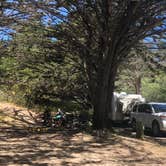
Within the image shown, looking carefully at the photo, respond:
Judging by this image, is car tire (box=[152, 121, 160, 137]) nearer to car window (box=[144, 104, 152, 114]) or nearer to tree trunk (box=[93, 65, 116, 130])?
car window (box=[144, 104, 152, 114])

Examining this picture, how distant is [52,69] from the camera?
27359 millimetres

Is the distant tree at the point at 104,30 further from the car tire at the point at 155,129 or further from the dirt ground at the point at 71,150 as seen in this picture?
the car tire at the point at 155,129

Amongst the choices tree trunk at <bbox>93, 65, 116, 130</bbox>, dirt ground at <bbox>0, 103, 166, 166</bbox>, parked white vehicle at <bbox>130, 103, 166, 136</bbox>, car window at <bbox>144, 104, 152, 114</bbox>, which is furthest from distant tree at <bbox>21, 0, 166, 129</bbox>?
car window at <bbox>144, 104, 152, 114</bbox>

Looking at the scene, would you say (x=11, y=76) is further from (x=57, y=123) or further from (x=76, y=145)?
(x=76, y=145)

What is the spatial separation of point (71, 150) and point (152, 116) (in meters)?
10.9

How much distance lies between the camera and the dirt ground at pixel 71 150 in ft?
38.1

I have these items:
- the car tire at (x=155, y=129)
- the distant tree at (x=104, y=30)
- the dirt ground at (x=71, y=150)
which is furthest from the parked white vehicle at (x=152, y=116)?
the dirt ground at (x=71, y=150)

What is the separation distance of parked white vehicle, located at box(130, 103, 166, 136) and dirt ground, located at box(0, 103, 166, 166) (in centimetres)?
644

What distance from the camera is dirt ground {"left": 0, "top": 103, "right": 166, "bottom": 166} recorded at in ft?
38.1

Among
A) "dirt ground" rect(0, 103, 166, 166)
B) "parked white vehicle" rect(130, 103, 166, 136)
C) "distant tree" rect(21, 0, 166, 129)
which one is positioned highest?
"distant tree" rect(21, 0, 166, 129)

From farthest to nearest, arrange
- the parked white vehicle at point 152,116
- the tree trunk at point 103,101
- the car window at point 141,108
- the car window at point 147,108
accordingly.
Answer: the car window at point 141,108
the car window at point 147,108
the parked white vehicle at point 152,116
the tree trunk at point 103,101

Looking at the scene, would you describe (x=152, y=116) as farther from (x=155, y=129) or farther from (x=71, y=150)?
(x=71, y=150)

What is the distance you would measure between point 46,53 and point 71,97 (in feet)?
13.8

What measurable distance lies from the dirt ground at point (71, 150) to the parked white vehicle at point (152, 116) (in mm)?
6436
